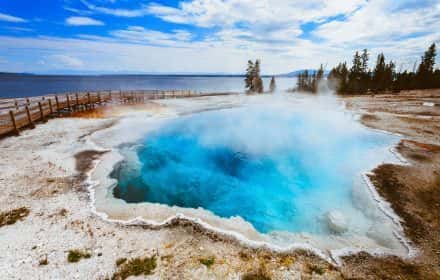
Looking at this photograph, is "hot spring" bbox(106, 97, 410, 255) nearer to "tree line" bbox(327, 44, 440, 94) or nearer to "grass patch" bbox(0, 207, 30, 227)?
"grass patch" bbox(0, 207, 30, 227)

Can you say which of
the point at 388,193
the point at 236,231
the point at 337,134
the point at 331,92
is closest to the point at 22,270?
the point at 236,231

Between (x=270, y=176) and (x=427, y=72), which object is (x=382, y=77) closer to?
(x=427, y=72)

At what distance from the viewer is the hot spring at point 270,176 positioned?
8.66 m

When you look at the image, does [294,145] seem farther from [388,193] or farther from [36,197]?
[36,197]

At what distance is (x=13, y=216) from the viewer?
7.64 m

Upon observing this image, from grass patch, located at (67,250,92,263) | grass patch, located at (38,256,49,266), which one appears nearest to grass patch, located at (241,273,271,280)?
grass patch, located at (67,250,92,263)

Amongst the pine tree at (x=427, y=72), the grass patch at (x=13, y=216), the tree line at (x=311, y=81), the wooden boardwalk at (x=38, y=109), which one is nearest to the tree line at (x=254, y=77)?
the tree line at (x=311, y=81)

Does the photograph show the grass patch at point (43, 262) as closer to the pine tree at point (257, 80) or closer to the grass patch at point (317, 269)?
the grass patch at point (317, 269)

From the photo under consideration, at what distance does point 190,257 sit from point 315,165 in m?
11.5

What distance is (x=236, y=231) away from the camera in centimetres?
752

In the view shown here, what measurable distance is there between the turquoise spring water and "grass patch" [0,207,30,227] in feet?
11.1

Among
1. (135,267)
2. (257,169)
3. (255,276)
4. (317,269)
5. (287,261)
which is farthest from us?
(257,169)

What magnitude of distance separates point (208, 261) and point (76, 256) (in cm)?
376

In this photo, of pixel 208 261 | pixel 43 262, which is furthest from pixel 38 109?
pixel 208 261
